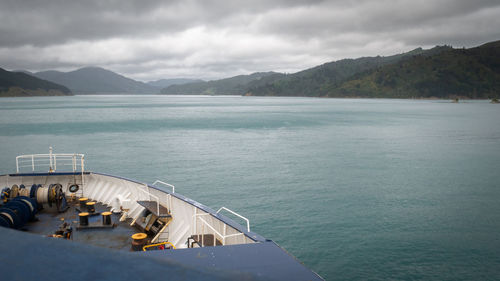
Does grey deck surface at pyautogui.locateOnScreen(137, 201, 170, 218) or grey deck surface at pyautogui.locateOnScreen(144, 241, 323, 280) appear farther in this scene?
grey deck surface at pyautogui.locateOnScreen(137, 201, 170, 218)

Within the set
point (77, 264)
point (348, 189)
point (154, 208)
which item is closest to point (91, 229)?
point (154, 208)

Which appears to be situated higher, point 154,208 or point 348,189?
point 154,208

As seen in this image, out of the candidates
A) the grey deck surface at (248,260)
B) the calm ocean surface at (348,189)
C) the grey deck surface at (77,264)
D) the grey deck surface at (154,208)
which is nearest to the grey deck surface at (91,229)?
the grey deck surface at (154,208)

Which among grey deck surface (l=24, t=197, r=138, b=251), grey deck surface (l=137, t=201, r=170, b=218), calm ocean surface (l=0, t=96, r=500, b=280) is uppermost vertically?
grey deck surface (l=137, t=201, r=170, b=218)

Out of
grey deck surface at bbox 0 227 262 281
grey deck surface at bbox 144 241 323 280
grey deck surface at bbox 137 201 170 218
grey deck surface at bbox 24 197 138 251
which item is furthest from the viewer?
grey deck surface at bbox 137 201 170 218

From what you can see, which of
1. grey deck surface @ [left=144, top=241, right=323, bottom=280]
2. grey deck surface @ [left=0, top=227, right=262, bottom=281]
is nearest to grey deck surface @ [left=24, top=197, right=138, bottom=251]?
grey deck surface @ [left=144, top=241, right=323, bottom=280]

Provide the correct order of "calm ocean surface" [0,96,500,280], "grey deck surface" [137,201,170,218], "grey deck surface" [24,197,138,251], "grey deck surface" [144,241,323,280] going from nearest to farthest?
"grey deck surface" [144,241,323,280] < "grey deck surface" [24,197,138,251] < "grey deck surface" [137,201,170,218] < "calm ocean surface" [0,96,500,280]

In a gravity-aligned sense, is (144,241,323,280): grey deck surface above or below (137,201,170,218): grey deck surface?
above

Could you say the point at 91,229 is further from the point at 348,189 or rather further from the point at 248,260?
the point at 348,189

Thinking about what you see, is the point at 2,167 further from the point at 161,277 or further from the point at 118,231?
the point at 161,277

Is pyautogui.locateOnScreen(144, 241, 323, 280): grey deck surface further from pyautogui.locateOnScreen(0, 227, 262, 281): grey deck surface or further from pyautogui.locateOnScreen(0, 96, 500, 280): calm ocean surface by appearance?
pyautogui.locateOnScreen(0, 96, 500, 280): calm ocean surface

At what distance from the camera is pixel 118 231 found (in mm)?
11461

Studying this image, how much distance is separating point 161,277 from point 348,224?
801 inches

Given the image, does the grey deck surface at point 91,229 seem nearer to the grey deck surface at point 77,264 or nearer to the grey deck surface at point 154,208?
the grey deck surface at point 154,208
